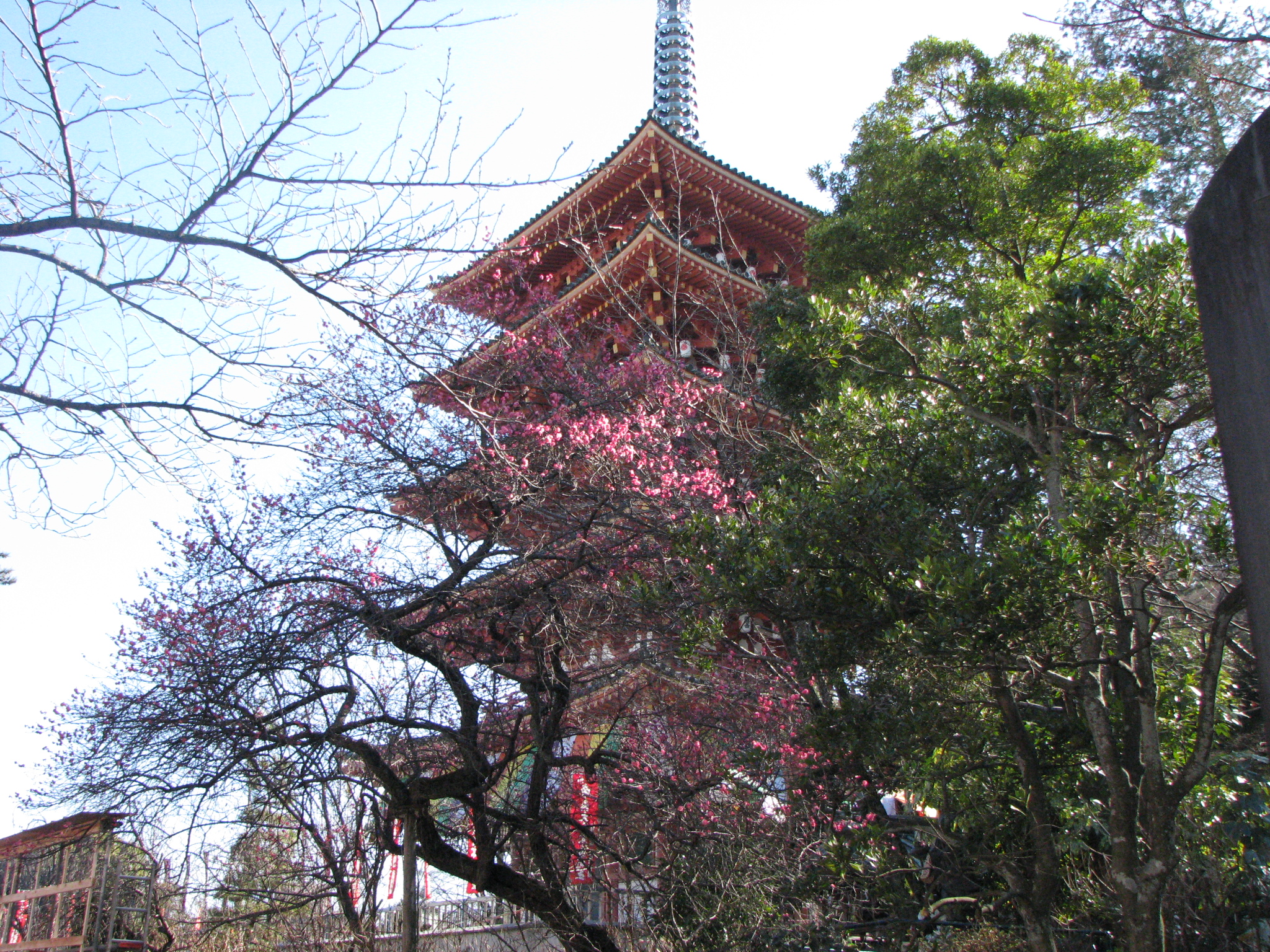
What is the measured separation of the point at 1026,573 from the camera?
438 cm

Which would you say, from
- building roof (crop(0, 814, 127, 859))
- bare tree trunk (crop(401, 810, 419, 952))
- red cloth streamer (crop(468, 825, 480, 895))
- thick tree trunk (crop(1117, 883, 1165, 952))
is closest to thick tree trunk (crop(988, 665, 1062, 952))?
thick tree trunk (crop(1117, 883, 1165, 952))

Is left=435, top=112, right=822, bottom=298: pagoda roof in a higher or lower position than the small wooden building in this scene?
higher

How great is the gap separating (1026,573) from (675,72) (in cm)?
2899

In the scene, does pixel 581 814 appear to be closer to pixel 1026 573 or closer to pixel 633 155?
pixel 1026 573

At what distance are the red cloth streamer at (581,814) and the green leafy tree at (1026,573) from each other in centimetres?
280

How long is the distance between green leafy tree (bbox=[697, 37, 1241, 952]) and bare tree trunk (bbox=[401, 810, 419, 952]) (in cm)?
312

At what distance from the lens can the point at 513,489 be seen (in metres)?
7.22

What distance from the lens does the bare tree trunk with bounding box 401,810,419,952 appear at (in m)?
6.75

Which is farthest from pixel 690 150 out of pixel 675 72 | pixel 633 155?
pixel 675 72

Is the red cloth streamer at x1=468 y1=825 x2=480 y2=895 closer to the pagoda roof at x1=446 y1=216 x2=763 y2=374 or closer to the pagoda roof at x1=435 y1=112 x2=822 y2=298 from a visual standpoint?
the pagoda roof at x1=446 y1=216 x2=763 y2=374

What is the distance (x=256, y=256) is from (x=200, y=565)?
5.59 m

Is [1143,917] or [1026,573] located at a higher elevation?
[1026,573]

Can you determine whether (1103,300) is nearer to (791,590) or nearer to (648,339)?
(791,590)

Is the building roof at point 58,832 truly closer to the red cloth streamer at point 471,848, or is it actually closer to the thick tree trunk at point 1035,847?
the red cloth streamer at point 471,848
